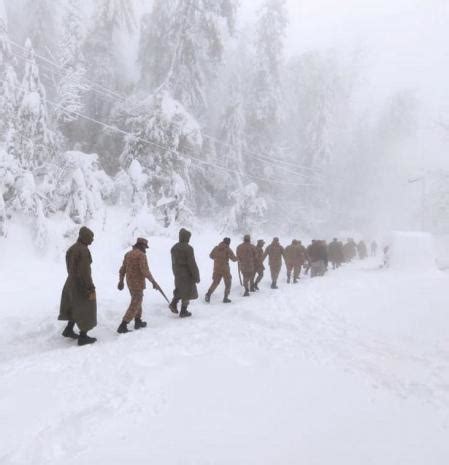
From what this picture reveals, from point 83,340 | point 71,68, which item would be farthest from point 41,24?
point 83,340

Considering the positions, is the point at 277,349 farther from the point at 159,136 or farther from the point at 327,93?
the point at 327,93

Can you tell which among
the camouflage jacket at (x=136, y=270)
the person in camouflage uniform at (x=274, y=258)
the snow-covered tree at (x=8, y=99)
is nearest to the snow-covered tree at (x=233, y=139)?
the person in camouflage uniform at (x=274, y=258)

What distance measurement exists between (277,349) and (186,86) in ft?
58.4

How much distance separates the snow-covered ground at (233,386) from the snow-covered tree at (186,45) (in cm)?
1500

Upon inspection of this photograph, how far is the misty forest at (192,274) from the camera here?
369 centimetres

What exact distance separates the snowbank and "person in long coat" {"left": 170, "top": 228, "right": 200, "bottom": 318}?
25.7ft

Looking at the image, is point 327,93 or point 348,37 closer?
point 327,93

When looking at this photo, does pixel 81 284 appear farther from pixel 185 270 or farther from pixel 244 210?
pixel 244 210

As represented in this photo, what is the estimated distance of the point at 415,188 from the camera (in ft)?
160

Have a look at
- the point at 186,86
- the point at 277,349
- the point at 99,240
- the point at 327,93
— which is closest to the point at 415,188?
the point at 327,93

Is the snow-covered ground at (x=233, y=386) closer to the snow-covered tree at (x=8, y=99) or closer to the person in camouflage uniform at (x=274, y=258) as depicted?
the person in camouflage uniform at (x=274, y=258)

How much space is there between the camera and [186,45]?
20.5 metres

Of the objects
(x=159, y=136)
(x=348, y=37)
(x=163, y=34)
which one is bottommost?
(x=159, y=136)

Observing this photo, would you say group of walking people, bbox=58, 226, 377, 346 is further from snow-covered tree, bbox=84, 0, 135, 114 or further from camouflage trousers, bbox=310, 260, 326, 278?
snow-covered tree, bbox=84, 0, 135, 114
